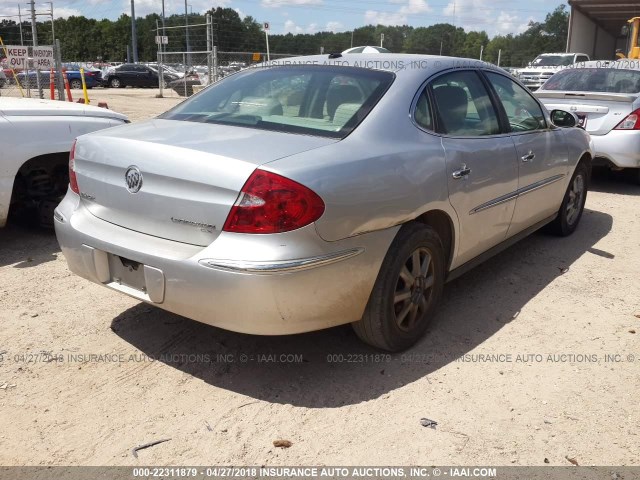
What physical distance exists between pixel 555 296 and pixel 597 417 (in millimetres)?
1560

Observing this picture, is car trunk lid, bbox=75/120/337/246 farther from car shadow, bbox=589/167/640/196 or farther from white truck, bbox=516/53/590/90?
white truck, bbox=516/53/590/90

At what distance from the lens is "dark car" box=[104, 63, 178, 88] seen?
115 feet

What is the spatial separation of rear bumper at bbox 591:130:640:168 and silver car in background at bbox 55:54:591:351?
3.94 meters

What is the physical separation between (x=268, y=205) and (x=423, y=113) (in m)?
1.31

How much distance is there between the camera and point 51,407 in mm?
2930

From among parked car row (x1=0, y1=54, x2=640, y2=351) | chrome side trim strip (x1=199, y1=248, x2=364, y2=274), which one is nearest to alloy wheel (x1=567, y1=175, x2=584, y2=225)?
parked car row (x1=0, y1=54, x2=640, y2=351)

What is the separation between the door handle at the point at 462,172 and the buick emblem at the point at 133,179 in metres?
1.72

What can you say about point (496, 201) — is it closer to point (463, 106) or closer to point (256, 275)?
point (463, 106)

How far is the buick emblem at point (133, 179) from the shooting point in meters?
2.97

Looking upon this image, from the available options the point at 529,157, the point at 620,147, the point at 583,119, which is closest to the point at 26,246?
the point at 529,157

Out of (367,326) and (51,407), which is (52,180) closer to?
(51,407)

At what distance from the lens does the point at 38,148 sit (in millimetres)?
4863

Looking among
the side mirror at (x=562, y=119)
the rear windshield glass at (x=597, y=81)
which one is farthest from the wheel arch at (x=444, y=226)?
the rear windshield glass at (x=597, y=81)

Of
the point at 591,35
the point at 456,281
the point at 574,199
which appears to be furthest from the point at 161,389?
the point at 591,35
